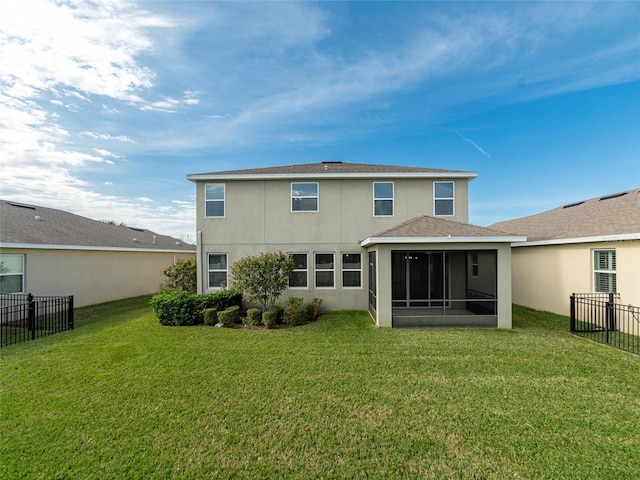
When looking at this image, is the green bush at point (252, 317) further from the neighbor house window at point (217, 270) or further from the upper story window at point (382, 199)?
the upper story window at point (382, 199)

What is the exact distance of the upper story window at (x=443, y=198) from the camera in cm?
1143

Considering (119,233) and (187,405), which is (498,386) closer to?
(187,405)

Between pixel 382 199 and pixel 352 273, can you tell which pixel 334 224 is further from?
pixel 382 199

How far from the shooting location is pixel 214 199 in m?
11.7

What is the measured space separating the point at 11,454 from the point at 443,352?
7.72 meters

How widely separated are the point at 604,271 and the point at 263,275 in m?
11.7

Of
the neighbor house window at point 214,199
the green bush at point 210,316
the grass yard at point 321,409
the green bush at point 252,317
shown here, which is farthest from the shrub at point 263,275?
the neighbor house window at point 214,199

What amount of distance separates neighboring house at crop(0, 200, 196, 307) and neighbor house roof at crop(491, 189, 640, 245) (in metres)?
21.0

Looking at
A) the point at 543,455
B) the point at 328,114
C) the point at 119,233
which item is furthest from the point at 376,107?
the point at 119,233

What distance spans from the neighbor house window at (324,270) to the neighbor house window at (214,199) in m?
4.68

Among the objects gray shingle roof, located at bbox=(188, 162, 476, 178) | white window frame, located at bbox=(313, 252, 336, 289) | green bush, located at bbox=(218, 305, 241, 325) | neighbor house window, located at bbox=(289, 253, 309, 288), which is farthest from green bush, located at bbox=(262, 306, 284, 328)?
gray shingle roof, located at bbox=(188, 162, 476, 178)

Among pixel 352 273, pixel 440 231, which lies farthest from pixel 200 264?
pixel 440 231

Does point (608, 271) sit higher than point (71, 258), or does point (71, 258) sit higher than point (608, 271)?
point (71, 258)

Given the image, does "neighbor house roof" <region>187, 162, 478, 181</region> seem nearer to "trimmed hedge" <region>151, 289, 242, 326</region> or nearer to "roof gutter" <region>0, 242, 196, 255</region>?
"trimmed hedge" <region>151, 289, 242, 326</region>
